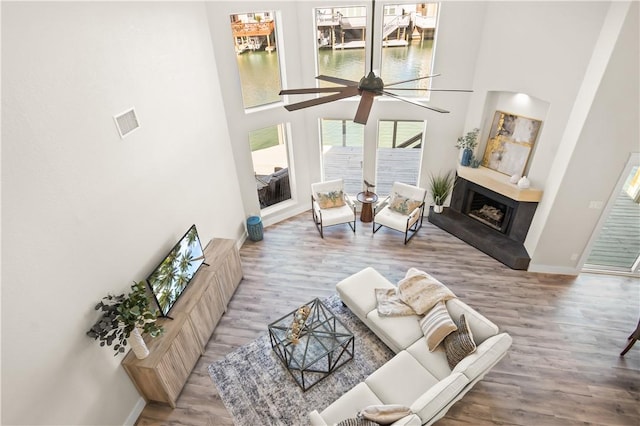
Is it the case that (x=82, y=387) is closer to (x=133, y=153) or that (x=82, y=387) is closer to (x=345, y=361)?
(x=133, y=153)

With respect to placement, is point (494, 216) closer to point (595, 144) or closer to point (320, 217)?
point (595, 144)

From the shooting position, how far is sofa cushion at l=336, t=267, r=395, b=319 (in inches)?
181

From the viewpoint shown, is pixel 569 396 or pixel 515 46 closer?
pixel 569 396

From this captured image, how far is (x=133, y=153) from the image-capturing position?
367 centimetres

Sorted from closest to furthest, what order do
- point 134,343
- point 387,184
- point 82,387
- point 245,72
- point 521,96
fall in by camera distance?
1. point 82,387
2. point 134,343
3. point 521,96
4. point 245,72
5. point 387,184

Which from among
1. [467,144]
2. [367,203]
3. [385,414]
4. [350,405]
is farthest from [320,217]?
[385,414]

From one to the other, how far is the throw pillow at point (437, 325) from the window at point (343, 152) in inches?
148

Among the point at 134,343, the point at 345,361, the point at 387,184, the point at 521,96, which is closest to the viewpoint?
the point at 134,343

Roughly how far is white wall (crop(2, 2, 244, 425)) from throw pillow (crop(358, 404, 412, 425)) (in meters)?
2.61

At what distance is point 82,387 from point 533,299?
5729mm

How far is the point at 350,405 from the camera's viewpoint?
341 centimetres

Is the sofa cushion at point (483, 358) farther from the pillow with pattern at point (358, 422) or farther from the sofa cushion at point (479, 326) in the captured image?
the pillow with pattern at point (358, 422)

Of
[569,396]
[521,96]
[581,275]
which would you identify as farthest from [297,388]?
[521,96]

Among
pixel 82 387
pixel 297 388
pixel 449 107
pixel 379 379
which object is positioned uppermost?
pixel 449 107
